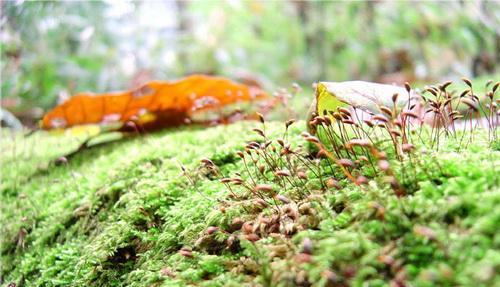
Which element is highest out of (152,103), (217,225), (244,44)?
(244,44)

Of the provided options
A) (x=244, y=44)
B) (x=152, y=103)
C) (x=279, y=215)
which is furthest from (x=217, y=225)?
(x=244, y=44)

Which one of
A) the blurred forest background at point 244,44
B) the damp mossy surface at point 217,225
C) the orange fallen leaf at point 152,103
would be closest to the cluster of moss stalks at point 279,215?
the damp mossy surface at point 217,225

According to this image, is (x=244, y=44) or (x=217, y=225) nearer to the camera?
(x=217, y=225)

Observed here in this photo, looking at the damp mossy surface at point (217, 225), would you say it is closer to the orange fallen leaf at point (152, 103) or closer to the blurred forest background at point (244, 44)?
the orange fallen leaf at point (152, 103)

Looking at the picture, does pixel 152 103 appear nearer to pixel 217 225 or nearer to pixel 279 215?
pixel 217 225

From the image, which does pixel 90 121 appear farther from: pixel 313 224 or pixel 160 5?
pixel 160 5

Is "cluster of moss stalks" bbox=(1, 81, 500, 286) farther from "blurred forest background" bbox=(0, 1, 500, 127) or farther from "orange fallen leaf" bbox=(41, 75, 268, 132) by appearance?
"blurred forest background" bbox=(0, 1, 500, 127)

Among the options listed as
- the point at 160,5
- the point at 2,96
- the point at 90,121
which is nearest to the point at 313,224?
the point at 90,121
